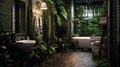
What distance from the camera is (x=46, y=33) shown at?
26.3ft

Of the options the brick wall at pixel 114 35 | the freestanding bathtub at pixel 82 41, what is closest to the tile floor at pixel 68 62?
the brick wall at pixel 114 35

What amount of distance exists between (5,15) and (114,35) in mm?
3050

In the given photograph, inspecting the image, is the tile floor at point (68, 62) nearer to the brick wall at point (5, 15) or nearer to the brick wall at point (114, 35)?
the brick wall at point (114, 35)

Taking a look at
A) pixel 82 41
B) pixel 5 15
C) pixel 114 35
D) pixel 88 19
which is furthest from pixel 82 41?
pixel 5 15

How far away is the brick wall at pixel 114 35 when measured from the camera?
4574 millimetres

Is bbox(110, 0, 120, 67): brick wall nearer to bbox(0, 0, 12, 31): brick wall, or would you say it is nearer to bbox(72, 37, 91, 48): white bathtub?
bbox(0, 0, 12, 31): brick wall

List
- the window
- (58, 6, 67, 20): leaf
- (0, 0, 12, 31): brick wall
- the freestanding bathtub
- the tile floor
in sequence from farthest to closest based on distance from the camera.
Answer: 1. the window
2. (58, 6, 67, 20): leaf
3. the freestanding bathtub
4. the tile floor
5. (0, 0, 12, 31): brick wall

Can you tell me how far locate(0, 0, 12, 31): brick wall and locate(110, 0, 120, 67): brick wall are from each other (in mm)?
2905

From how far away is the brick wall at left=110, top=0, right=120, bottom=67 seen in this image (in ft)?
15.0

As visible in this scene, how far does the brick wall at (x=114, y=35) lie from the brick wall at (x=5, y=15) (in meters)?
2.90

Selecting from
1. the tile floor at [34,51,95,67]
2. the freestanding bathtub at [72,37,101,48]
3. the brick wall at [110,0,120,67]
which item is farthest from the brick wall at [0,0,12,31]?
the freestanding bathtub at [72,37,101,48]

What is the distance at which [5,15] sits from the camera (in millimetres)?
4746

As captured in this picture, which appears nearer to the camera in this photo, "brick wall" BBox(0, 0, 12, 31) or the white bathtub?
"brick wall" BBox(0, 0, 12, 31)

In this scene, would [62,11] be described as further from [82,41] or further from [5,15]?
[5,15]
